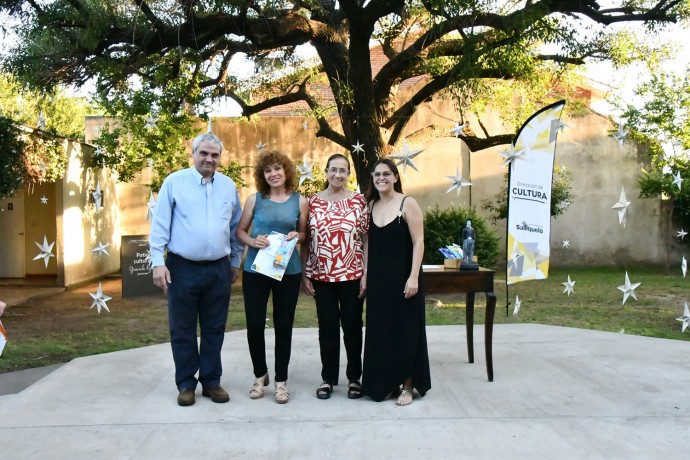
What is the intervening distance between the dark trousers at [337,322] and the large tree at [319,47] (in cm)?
404

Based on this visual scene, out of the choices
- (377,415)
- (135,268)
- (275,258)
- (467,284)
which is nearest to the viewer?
(377,415)

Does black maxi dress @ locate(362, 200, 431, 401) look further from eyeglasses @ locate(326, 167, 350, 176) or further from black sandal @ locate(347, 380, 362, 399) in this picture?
eyeglasses @ locate(326, 167, 350, 176)

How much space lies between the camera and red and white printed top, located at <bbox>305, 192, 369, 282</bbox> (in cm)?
423

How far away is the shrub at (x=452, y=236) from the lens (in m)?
11.5

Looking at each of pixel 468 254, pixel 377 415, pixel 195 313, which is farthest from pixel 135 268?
pixel 377 415

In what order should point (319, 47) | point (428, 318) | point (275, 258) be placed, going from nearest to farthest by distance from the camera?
point (275, 258) → point (428, 318) → point (319, 47)

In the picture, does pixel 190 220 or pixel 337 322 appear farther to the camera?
pixel 337 322

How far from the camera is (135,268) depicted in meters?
10.9

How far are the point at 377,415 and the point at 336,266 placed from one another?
39.0 inches

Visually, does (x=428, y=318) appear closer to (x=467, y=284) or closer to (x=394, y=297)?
(x=467, y=284)

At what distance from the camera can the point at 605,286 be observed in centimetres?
1225

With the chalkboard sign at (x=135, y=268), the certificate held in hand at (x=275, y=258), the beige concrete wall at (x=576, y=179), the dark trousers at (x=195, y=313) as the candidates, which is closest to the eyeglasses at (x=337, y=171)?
the certificate held in hand at (x=275, y=258)

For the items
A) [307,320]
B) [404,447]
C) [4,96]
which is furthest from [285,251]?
[4,96]

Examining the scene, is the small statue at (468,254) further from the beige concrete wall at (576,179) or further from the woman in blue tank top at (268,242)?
the beige concrete wall at (576,179)
